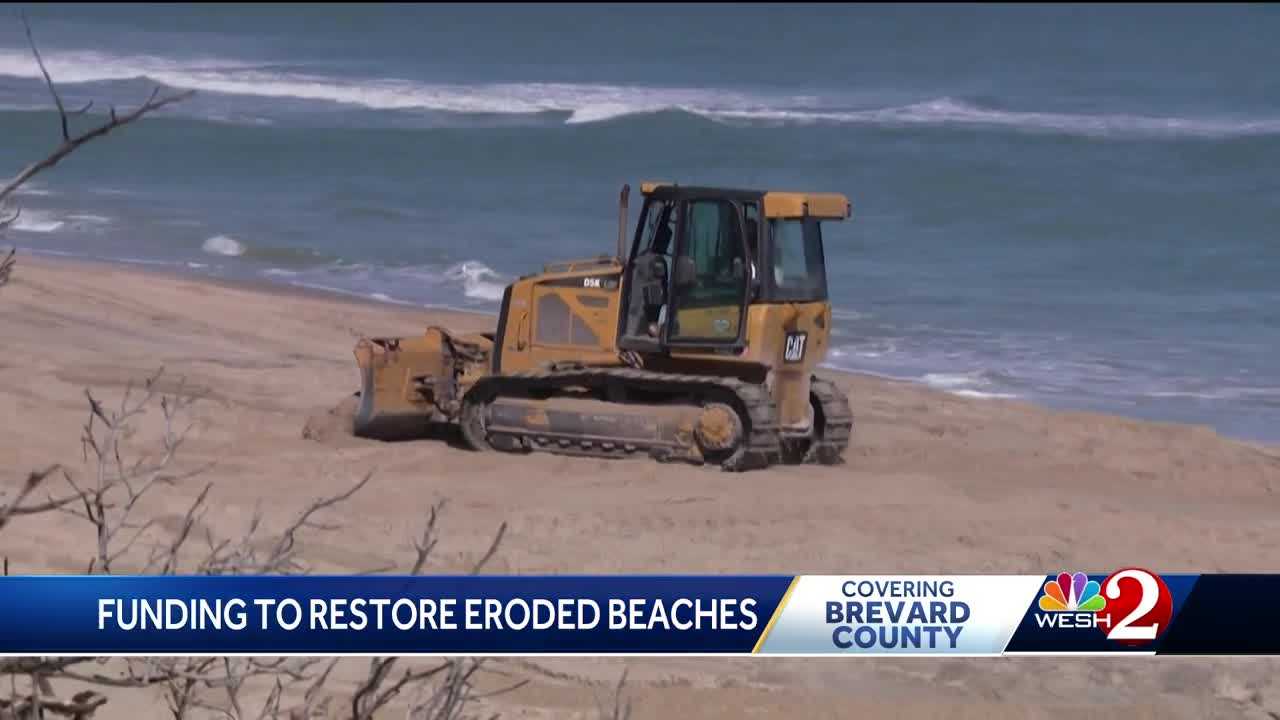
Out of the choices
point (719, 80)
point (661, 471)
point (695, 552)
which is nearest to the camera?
point (695, 552)

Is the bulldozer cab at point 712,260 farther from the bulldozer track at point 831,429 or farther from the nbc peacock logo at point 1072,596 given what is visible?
the nbc peacock logo at point 1072,596

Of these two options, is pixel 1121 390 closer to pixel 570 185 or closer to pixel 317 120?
pixel 570 185

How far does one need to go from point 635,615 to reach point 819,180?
30546 millimetres

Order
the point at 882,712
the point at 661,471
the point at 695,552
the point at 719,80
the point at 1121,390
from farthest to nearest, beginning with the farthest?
the point at 719,80, the point at 1121,390, the point at 661,471, the point at 695,552, the point at 882,712

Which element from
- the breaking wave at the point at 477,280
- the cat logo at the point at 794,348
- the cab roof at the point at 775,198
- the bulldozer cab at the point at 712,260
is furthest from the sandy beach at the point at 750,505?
the breaking wave at the point at 477,280

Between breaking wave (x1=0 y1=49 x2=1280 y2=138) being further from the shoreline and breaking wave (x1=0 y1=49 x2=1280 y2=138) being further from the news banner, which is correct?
the news banner

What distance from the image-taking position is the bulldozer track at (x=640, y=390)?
467 inches

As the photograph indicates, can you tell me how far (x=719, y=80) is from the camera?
61.9 meters

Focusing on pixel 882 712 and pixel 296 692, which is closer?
pixel 296 692

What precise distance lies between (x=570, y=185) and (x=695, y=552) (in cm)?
2393

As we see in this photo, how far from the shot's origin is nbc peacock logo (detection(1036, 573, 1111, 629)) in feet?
18.2

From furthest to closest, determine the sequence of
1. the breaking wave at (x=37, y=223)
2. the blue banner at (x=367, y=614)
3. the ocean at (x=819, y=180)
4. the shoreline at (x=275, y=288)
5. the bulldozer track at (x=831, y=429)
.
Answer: the breaking wave at (x=37, y=223)
the ocean at (x=819, y=180)
the shoreline at (x=275, y=288)
the bulldozer track at (x=831, y=429)
the blue banner at (x=367, y=614)

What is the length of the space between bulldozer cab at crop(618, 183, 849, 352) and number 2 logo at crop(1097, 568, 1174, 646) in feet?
20.7

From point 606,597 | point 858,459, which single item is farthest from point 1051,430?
point 606,597
